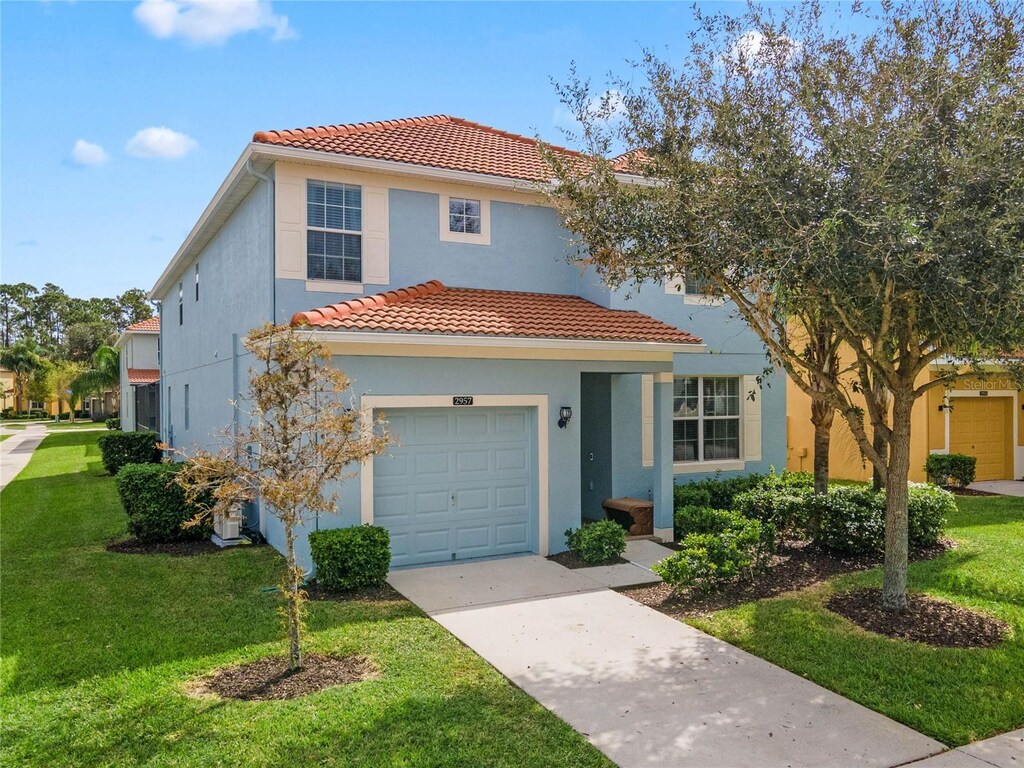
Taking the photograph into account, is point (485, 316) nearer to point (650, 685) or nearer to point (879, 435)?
point (879, 435)

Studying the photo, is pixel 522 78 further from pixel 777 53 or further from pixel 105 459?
pixel 105 459

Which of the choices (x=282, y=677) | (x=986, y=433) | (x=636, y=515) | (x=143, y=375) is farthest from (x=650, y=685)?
(x=143, y=375)

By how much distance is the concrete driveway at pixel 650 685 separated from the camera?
524 centimetres

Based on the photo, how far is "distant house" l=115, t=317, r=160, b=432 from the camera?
27781mm

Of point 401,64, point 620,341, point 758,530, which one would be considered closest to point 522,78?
point 401,64

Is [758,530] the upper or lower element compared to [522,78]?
lower

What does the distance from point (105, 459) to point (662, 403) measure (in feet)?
58.3

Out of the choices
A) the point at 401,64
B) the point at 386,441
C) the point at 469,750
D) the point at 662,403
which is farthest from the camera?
the point at 662,403

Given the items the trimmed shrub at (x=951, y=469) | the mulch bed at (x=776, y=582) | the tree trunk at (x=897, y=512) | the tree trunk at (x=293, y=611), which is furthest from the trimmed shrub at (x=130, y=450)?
the trimmed shrub at (x=951, y=469)

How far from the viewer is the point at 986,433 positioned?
20.2 metres

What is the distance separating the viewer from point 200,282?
1709 cm

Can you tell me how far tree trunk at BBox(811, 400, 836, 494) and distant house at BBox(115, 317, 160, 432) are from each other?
75.3 feet

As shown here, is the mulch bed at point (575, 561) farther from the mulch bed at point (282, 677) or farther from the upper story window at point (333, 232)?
the upper story window at point (333, 232)

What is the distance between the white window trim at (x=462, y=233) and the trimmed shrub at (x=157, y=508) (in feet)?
19.9
